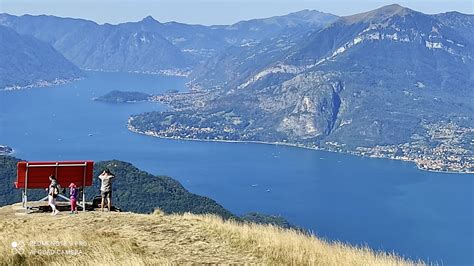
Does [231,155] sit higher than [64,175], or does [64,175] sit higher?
[64,175]

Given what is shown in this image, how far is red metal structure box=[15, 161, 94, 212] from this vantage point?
35.8ft

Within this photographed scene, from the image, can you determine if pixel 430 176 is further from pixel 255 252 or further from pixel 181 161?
pixel 255 252

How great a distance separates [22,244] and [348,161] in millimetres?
164542

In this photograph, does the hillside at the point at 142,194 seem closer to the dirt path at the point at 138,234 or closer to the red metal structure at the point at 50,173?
the red metal structure at the point at 50,173

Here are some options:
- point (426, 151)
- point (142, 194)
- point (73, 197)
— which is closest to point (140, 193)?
point (142, 194)

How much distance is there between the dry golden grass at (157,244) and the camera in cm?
726

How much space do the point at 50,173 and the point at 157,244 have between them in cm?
377

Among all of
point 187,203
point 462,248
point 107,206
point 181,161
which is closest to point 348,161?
point 181,161

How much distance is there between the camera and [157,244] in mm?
8133

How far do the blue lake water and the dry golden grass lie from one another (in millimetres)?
66981

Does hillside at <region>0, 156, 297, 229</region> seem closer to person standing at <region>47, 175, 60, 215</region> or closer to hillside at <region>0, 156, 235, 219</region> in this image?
hillside at <region>0, 156, 235, 219</region>

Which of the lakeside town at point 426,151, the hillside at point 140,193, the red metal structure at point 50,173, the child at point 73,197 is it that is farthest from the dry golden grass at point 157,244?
the lakeside town at point 426,151

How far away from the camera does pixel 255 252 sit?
8109mm

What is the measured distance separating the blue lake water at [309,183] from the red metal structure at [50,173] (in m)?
65.8
